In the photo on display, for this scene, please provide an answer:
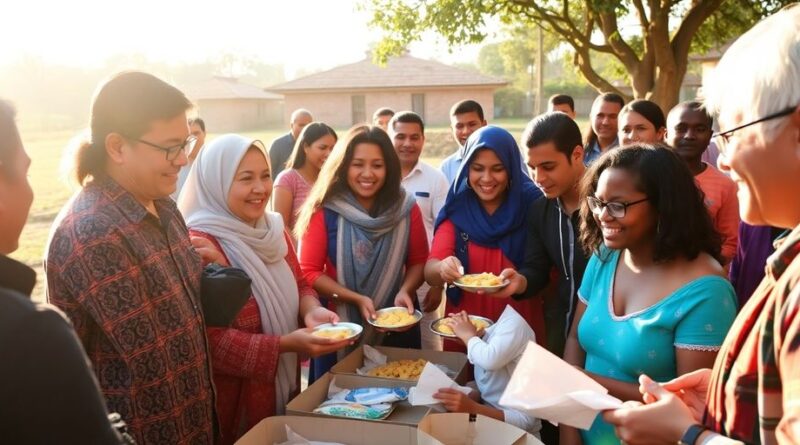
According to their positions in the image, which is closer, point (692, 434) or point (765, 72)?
point (765, 72)

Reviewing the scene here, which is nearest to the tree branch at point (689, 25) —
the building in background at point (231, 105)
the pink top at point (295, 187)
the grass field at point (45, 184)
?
the pink top at point (295, 187)

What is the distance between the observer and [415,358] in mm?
3184

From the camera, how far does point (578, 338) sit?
2.54 meters

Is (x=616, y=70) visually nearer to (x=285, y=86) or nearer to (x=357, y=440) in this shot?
(x=357, y=440)

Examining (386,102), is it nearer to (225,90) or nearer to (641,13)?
(225,90)

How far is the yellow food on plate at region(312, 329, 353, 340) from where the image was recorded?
2715 mm

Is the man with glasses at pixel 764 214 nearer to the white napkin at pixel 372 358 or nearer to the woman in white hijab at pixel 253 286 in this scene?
the woman in white hijab at pixel 253 286

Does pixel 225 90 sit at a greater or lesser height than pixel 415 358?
greater

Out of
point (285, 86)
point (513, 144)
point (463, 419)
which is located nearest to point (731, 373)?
point (463, 419)

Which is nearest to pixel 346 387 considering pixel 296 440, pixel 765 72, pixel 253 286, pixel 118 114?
pixel 296 440

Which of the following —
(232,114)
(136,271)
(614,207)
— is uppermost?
(232,114)

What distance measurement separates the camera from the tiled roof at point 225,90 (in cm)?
4159

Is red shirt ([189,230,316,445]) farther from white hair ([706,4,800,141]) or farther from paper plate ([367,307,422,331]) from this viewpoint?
white hair ([706,4,800,141])

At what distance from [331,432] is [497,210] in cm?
168
